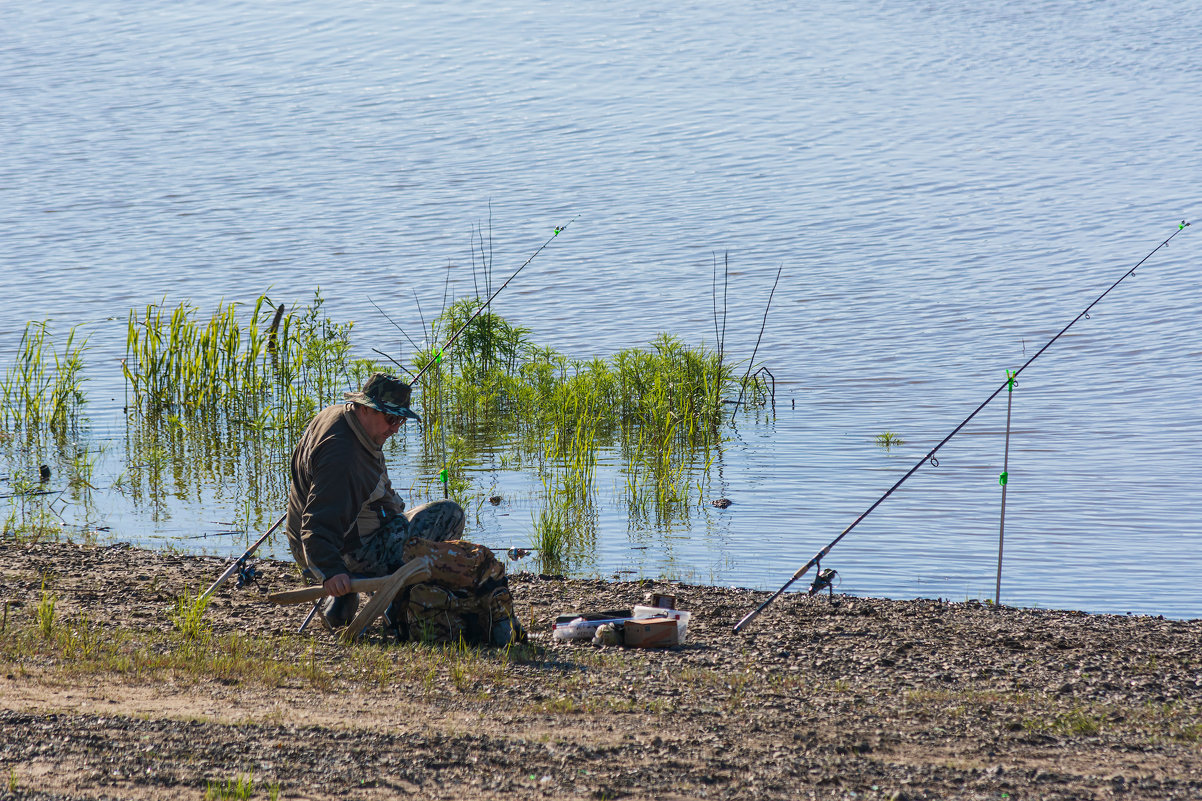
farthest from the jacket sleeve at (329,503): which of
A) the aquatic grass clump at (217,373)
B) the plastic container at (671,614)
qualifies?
the aquatic grass clump at (217,373)

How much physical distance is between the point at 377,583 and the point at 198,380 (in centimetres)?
671

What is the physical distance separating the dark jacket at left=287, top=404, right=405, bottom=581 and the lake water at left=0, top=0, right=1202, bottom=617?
8.84 ft

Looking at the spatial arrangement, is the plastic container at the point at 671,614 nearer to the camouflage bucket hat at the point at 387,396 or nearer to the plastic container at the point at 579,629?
the plastic container at the point at 579,629

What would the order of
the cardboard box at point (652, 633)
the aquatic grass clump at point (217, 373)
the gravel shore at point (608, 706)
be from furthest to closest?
the aquatic grass clump at point (217, 373) < the cardboard box at point (652, 633) < the gravel shore at point (608, 706)

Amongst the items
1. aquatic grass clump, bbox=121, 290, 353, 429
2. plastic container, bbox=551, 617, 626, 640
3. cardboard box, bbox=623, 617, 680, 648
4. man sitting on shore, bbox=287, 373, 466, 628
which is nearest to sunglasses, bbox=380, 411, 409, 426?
man sitting on shore, bbox=287, 373, 466, 628

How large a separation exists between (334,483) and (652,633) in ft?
5.27

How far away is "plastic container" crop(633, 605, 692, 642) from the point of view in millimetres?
6414

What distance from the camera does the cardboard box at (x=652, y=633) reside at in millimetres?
6344

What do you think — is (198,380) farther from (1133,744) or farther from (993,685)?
(1133,744)

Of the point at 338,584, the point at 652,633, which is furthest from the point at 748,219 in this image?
the point at 338,584

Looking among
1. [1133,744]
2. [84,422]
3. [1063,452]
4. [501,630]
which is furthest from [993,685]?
[84,422]

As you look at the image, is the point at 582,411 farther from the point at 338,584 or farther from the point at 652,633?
the point at 338,584

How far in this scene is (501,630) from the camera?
20.1 ft

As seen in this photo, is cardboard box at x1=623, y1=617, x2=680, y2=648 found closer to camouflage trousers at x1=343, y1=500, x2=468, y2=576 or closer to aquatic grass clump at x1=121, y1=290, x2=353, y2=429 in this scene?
camouflage trousers at x1=343, y1=500, x2=468, y2=576
